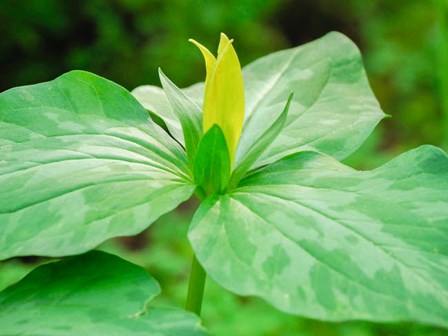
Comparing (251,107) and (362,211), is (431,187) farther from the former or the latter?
(251,107)

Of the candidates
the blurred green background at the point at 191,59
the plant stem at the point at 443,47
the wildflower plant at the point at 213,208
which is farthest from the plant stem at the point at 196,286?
the plant stem at the point at 443,47

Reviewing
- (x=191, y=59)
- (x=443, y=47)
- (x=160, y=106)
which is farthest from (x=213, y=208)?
(x=191, y=59)

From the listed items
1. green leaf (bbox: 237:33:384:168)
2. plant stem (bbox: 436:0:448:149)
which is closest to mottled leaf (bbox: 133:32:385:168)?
green leaf (bbox: 237:33:384:168)

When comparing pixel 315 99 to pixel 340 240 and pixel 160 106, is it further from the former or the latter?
pixel 340 240

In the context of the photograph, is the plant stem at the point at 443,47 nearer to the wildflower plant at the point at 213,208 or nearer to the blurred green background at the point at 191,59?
the blurred green background at the point at 191,59

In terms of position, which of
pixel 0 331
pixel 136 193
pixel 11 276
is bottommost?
pixel 11 276

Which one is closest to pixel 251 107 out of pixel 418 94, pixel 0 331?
pixel 0 331

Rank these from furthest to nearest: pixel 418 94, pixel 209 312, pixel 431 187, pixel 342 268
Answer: pixel 418 94
pixel 209 312
pixel 431 187
pixel 342 268
